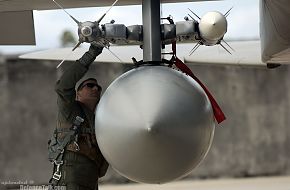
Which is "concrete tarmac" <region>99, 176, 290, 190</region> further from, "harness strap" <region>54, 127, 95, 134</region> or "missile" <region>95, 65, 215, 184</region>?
"missile" <region>95, 65, 215, 184</region>

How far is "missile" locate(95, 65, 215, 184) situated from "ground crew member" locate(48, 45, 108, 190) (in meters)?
0.93

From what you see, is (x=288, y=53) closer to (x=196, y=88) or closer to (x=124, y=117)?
(x=196, y=88)

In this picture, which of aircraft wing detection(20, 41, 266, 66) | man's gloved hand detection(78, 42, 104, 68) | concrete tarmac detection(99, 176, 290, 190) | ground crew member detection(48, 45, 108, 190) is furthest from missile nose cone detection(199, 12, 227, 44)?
concrete tarmac detection(99, 176, 290, 190)

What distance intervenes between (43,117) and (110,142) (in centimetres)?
811

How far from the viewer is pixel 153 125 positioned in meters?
3.36

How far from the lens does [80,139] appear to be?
15.5ft

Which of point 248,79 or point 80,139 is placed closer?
point 80,139

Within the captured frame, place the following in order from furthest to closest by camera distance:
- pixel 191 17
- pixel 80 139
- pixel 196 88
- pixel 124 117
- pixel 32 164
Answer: pixel 32 164
pixel 80 139
pixel 191 17
pixel 196 88
pixel 124 117

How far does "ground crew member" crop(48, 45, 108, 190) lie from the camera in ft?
15.0

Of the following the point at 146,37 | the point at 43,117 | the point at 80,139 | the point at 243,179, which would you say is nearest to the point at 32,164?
the point at 43,117

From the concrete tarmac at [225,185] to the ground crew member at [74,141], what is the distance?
5276 mm

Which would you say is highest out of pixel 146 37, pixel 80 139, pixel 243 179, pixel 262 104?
pixel 146 37

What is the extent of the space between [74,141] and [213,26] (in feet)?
4.94

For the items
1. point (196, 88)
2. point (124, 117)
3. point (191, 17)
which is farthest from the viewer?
point (191, 17)
